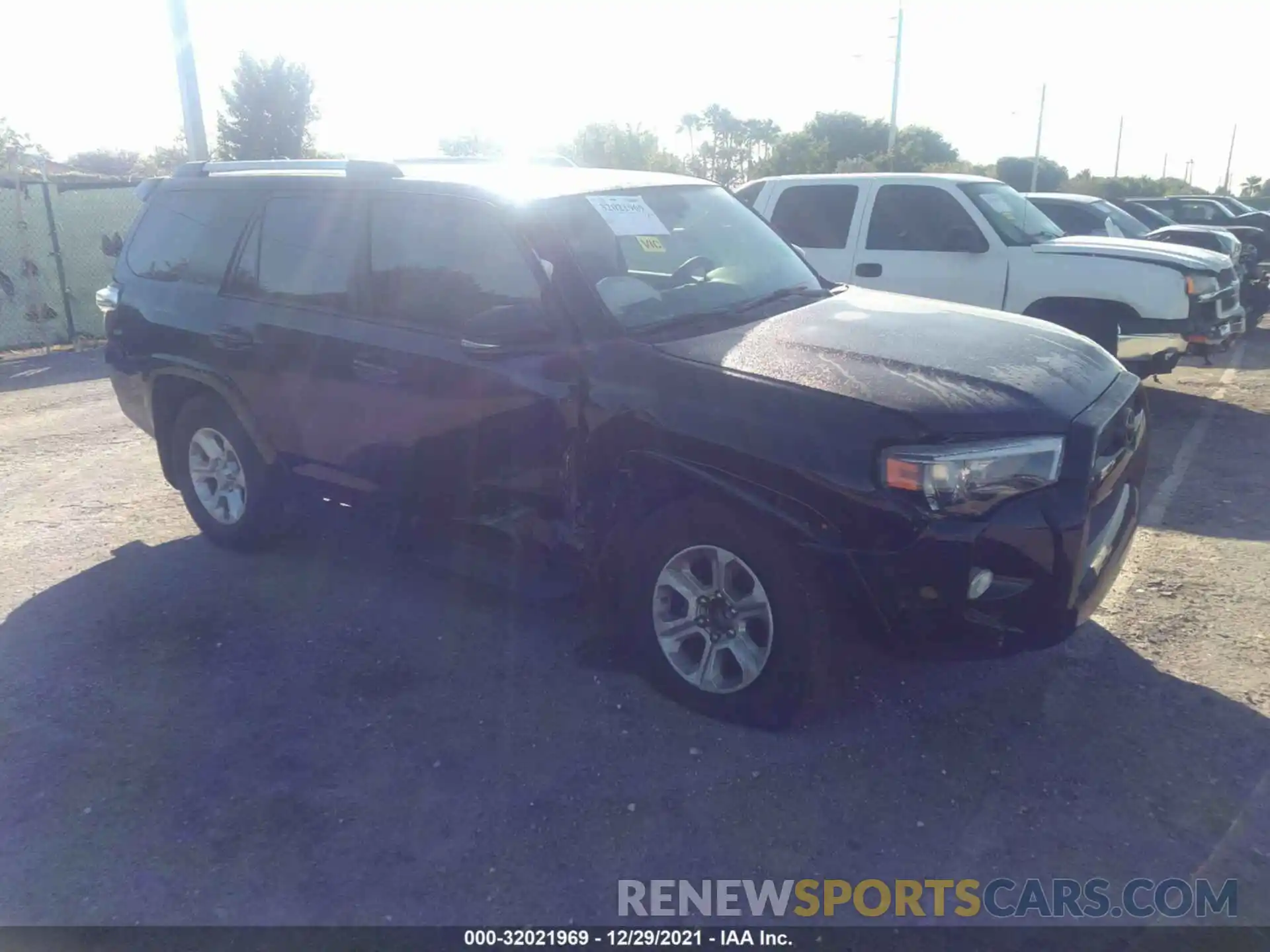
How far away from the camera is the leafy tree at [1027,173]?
3622cm

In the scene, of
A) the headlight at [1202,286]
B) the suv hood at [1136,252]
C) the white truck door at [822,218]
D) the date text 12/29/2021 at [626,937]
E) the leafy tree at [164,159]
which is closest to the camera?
the date text 12/29/2021 at [626,937]

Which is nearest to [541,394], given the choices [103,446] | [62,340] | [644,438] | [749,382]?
[644,438]

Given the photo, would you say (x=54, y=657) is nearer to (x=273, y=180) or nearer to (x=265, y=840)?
(x=265, y=840)

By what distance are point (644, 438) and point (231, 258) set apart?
9.07 feet

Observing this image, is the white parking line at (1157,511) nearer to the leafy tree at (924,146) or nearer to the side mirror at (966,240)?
the side mirror at (966,240)

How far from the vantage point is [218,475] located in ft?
18.1

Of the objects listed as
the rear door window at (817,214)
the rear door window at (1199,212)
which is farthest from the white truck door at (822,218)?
the rear door window at (1199,212)

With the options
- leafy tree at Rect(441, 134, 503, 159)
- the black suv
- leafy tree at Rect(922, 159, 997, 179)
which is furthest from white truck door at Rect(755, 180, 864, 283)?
leafy tree at Rect(922, 159, 997, 179)

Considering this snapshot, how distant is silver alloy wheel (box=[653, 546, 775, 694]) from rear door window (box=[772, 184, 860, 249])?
5790mm

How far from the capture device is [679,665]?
3.79m

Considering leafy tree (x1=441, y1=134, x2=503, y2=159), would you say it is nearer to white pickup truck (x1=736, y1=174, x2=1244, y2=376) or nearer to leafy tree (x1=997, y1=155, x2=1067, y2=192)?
white pickup truck (x1=736, y1=174, x2=1244, y2=376)

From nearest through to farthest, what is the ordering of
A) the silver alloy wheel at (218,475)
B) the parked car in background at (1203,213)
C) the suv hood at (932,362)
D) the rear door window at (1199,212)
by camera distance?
1. the suv hood at (932,362)
2. the silver alloy wheel at (218,475)
3. the parked car in background at (1203,213)
4. the rear door window at (1199,212)

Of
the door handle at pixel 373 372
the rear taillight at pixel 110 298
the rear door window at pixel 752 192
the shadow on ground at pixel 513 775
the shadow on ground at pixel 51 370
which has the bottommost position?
the shadow on ground at pixel 51 370

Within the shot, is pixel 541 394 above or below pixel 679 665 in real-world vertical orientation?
above
